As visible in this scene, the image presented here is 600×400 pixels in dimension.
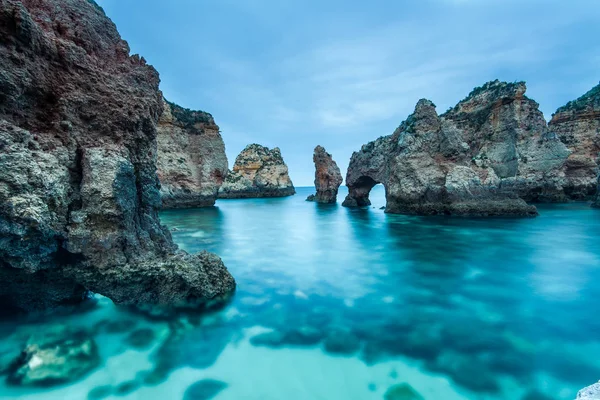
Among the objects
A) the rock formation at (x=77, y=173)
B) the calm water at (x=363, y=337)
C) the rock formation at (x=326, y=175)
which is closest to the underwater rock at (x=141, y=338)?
the calm water at (x=363, y=337)

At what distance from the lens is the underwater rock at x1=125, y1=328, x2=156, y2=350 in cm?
415

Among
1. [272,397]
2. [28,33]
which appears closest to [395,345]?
[272,397]

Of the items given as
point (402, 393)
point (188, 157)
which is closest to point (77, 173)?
point (402, 393)

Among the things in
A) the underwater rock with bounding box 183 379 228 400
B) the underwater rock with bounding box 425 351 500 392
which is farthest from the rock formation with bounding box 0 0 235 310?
the underwater rock with bounding box 425 351 500 392

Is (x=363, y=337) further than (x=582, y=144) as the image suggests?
No

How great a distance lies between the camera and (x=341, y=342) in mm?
4410

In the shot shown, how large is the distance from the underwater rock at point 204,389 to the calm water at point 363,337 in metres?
0.02

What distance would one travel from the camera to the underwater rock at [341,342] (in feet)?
13.8

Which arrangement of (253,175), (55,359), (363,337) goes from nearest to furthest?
(55,359), (363,337), (253,175)

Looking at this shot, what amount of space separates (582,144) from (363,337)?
36.4 m

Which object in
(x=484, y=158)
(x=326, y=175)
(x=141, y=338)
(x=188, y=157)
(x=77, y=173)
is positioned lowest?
(x=141, y=338)

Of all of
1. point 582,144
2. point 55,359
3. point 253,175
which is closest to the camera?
point 55,359

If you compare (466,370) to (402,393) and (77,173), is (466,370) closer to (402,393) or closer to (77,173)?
(402,393)

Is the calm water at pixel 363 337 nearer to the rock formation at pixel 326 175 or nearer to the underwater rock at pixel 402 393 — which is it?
the underwater rock at pixel 402 393
